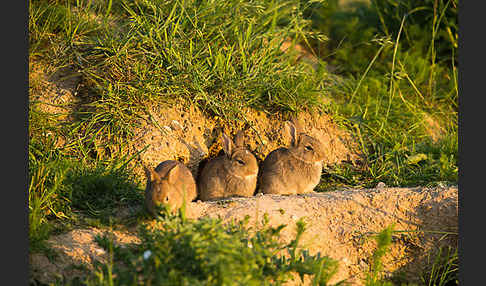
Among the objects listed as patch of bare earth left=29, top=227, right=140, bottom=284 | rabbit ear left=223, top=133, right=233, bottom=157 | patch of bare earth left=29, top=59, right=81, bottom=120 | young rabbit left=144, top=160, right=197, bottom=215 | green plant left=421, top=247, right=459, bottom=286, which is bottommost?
green plant left=421, top=247, right=459, bottom=286

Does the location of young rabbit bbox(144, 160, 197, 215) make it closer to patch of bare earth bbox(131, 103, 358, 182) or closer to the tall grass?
patch of bare earth bbox(131, 103, 358, 182)

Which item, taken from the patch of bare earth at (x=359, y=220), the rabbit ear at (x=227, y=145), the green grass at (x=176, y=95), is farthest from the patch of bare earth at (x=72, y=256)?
the rabbit ear at (x=227, y=145)

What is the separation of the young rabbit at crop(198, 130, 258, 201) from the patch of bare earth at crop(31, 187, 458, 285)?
1.07 ft

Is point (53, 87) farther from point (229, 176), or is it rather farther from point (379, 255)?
point (379, 255)

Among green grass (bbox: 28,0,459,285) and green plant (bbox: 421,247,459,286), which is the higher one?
green grass (bbox: 28,0,459,285)

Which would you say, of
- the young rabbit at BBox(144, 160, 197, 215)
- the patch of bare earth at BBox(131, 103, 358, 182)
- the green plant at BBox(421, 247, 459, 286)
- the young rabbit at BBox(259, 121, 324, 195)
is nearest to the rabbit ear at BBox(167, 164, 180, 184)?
the young rabbit at BBox(144, 160, 197, 215)

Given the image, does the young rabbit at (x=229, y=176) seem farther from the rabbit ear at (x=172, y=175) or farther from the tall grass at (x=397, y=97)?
the tall grass at (x=397, y=97)

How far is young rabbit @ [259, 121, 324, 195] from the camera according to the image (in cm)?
528

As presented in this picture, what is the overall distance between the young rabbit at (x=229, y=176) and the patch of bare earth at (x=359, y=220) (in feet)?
1.07

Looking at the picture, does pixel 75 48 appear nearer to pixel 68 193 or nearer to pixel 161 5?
pixel 161 5

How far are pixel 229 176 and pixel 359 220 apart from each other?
136 cm

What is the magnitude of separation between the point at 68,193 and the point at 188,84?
1.88 metres

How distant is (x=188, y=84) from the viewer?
5.61 metres

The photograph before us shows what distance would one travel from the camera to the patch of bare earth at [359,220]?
4.31m
